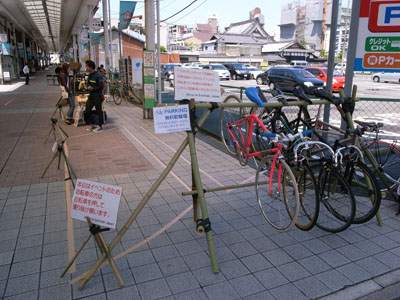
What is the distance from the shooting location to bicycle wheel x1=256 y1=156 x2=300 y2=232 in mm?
3344

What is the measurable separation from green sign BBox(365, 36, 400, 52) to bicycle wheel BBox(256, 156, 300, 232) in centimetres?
239

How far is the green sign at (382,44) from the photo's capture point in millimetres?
4688

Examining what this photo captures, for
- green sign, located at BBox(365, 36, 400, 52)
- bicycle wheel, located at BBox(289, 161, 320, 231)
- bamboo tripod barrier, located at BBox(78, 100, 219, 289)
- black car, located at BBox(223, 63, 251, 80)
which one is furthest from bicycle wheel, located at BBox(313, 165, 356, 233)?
black car, located at BBox(223, 63, 251, 80)

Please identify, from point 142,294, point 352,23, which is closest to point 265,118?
point 352,23

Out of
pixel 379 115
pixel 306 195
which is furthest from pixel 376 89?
pixel 306 195

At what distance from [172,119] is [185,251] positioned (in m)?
1.32

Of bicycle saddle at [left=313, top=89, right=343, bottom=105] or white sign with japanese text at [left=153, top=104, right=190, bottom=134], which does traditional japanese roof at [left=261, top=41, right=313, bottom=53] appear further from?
white sign with japanese text at [left=153, top=104, right=190, bottom=134]

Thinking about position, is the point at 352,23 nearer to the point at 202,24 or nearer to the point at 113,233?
the point at 113,233

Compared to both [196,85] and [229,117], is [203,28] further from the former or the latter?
[196,85]

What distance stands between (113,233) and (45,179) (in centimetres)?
226

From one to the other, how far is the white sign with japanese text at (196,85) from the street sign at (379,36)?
263cm

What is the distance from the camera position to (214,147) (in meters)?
7.40

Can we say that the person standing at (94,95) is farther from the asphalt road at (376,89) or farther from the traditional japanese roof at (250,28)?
the traditional japanese roof at (250,28)

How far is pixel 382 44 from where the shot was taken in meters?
4.74
